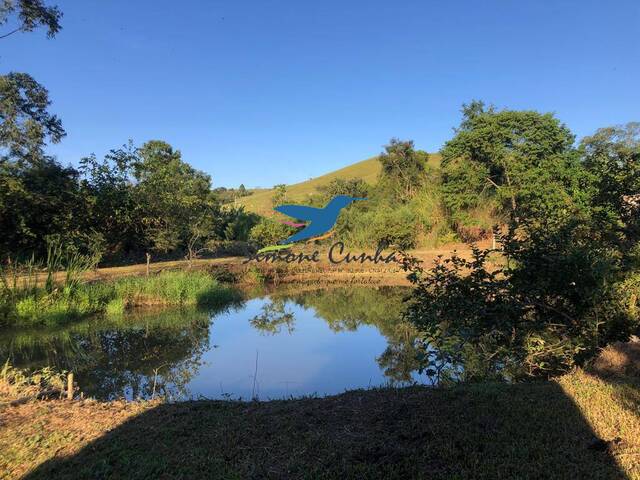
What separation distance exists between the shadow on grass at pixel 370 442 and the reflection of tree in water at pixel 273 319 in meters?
6.86

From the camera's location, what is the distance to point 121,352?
8.12 metres

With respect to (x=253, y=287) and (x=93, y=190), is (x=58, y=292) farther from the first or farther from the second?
(x=93, y=190)

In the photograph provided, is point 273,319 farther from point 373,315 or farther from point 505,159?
point 505,159

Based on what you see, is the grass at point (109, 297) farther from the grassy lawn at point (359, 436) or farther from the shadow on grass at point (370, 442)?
the shadow on grass at point (370, 442)

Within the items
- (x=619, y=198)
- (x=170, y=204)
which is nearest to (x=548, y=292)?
(x=619, y=198)

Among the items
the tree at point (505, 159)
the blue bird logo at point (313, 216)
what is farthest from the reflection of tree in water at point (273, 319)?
the tree at point (505, 159)

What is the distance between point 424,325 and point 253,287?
39.5 feet

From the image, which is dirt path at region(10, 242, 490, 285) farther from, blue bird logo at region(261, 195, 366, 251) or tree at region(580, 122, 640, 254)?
tree at region(580, 122, 640, 254)

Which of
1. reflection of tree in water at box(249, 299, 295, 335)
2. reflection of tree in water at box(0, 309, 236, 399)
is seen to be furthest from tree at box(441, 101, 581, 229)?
reflection of tree in water at box(0, 309, 236, 399)

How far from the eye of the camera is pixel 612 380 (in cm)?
368

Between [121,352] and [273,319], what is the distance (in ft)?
14.2

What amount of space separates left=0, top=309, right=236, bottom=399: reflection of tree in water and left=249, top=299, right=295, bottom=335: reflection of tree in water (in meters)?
1.37

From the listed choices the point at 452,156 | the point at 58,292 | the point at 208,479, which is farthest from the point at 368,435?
the point at 452,156

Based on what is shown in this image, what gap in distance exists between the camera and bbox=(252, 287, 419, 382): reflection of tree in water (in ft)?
23.1
